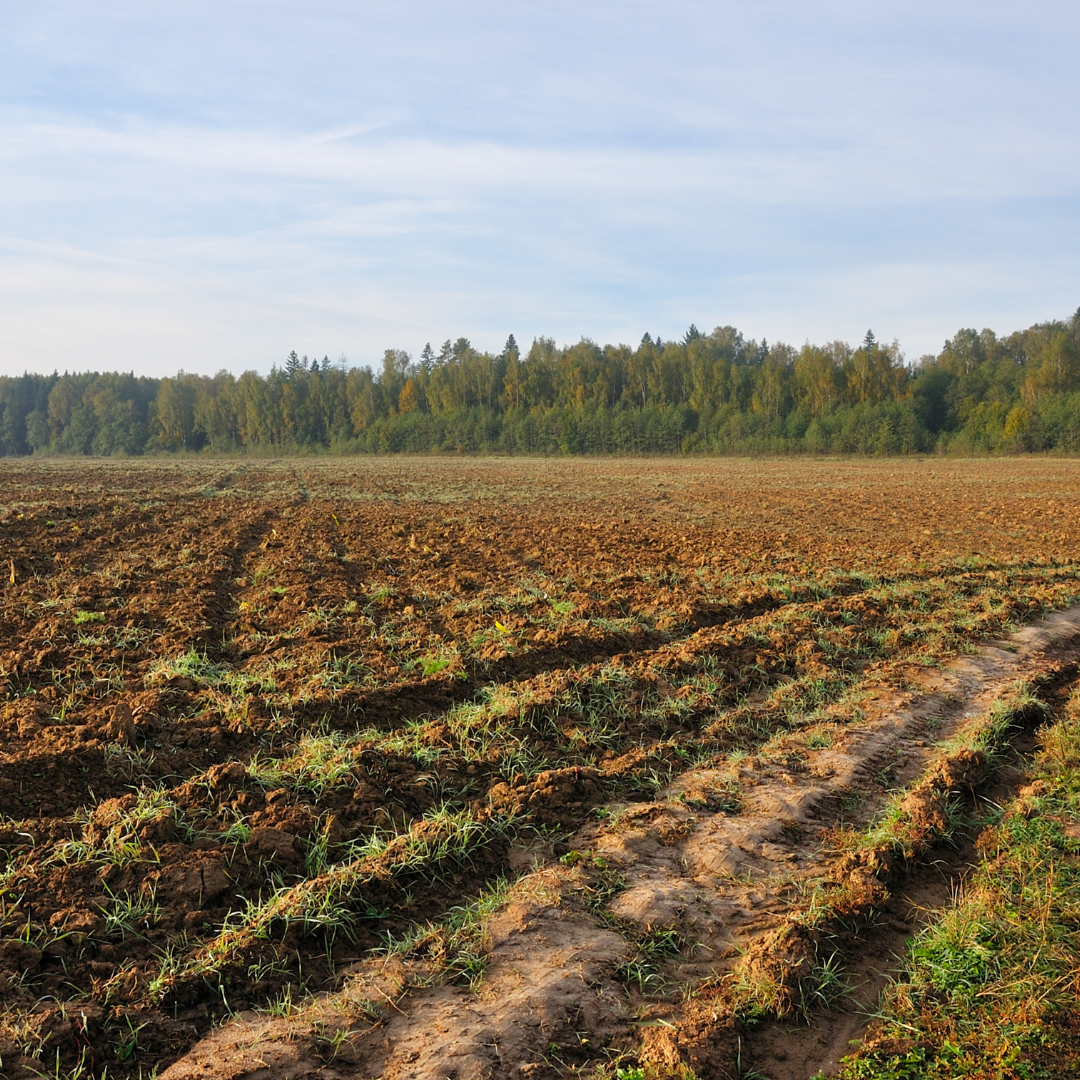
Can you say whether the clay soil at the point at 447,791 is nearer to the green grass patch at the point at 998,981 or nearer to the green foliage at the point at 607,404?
the green grass patch at the point at 998,981

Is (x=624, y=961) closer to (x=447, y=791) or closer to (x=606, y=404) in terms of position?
(x=447, y=791)

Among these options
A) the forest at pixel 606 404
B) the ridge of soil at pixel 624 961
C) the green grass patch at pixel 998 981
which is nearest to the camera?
the green grass patch at pixel 998 981

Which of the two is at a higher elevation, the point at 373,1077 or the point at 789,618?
the point at 789,618

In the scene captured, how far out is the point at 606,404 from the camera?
84.1 m

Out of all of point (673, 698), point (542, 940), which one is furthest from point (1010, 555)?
point (542, 940)

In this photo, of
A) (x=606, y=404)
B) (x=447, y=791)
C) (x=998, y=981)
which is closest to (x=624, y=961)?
(x=998, y=981)

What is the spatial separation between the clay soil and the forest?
182 ft

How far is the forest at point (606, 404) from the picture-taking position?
208 ft

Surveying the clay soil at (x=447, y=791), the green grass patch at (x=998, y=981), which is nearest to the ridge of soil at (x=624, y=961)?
the clay soil at (x=447, y=791)

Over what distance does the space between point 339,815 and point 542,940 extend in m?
1.64

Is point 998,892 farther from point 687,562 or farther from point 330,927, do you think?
point 687,562

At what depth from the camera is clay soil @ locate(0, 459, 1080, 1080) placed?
3.19 metres

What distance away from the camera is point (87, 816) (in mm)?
4578

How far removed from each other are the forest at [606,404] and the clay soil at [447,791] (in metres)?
55.6
